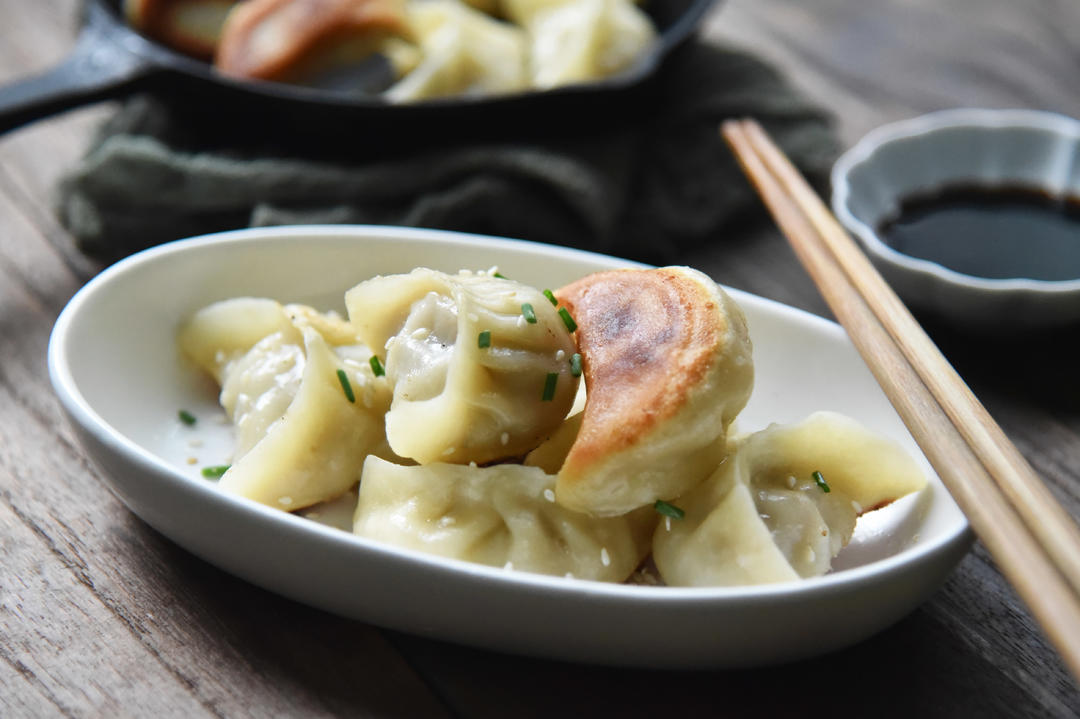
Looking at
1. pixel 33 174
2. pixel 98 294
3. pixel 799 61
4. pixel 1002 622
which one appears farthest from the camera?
pixel 799 61

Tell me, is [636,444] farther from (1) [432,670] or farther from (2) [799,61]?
(2) [799,61]

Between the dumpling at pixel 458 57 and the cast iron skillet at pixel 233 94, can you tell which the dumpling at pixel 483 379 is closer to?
the cast iron skillet at pixel 233 94

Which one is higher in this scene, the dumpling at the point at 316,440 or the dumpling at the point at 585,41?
the dumpling at the point at 316,440

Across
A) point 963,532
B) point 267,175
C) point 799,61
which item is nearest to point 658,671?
point 963,532

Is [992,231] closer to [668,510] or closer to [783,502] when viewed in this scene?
[783,502]

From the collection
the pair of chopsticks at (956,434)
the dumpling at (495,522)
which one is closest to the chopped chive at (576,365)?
the dumpling at (495,522)

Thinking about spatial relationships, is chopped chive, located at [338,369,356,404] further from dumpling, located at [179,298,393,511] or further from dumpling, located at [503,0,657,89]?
dumpling, located at [503,0,657,89]

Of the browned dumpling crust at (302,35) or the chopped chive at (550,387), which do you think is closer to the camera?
the chopped chive at (550,387)
